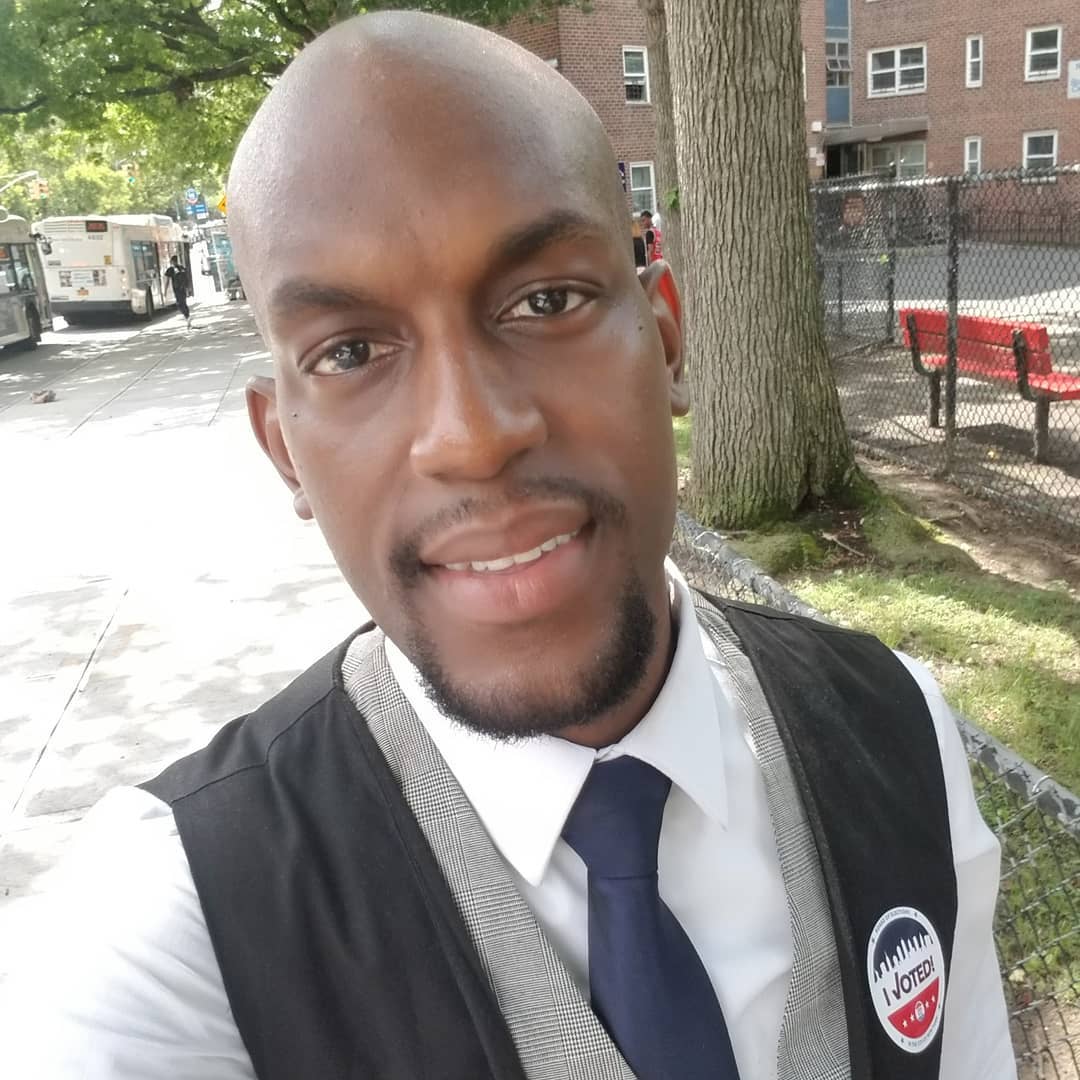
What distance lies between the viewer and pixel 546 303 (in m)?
1.12

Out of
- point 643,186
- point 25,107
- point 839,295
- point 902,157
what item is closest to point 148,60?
point 25,107

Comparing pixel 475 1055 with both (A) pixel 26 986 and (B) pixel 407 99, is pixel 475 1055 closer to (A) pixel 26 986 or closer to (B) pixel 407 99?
(A) pixel 26 986

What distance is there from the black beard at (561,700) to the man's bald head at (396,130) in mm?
442

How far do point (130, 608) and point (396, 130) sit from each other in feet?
17.5

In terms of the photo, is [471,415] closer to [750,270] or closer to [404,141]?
[404,141]

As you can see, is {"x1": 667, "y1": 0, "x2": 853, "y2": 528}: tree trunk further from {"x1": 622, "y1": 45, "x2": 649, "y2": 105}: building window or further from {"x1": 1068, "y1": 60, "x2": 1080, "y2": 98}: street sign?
{"x1": 1068, "y1": 60, "x2": 1080, "y2": 98}: street sign

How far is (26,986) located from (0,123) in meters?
21.1

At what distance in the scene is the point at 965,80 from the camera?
31.9 metres

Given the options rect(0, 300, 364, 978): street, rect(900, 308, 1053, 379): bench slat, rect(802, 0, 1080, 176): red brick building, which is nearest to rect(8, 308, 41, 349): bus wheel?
rect(0, 300, 364, 978): street

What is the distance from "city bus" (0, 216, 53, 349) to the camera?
2002cm

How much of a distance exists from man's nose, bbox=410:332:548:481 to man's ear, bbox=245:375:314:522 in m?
0.32

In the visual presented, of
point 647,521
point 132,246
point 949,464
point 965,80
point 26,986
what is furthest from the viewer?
point 965,80

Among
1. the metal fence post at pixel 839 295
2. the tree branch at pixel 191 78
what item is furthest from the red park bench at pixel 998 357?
the tree branch at pixel 191 78

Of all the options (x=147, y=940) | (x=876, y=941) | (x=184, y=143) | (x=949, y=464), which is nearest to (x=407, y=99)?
(x=147, y=940)
